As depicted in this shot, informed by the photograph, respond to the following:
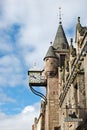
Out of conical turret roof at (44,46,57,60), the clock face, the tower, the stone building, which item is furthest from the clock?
conical turret roof at (44,46,57,60)

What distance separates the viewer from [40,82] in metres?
44.8

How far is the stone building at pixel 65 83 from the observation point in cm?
2636

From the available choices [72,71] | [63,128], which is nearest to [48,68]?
[63,128]

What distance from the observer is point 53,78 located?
43.3 metres

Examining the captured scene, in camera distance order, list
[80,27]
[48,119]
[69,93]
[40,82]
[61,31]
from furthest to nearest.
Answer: [61,31]
[40,82]
[48,119]
[69,93]
[80,27]

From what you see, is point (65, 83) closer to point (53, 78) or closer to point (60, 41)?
point (53, 78)

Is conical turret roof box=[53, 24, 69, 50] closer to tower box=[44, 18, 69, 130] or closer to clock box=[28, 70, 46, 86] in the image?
tower box=[44, 18, 69, 130]

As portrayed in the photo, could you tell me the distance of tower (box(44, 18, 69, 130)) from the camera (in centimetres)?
4147

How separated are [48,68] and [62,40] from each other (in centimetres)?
539

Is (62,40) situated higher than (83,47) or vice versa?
(62,40)

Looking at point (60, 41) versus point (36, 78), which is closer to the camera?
point (36, 78)

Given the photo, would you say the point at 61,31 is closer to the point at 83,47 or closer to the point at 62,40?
the point at 62,40

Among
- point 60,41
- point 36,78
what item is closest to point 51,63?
point 36,78

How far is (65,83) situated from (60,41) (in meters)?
12.8
